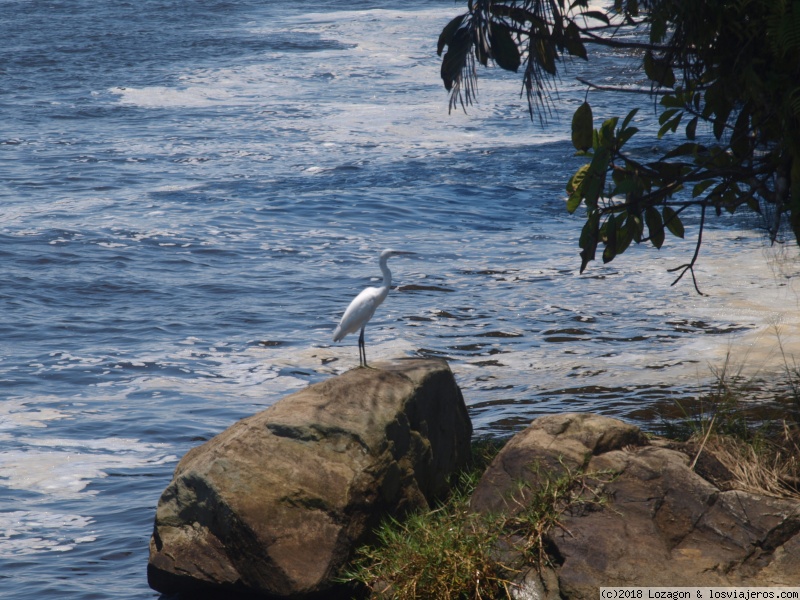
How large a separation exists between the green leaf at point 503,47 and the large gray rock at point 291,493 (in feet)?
6.15

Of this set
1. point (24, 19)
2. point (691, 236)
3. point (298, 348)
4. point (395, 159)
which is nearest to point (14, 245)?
point (298, 348)

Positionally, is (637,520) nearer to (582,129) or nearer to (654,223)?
(654,223)

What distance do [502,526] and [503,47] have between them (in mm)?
2309

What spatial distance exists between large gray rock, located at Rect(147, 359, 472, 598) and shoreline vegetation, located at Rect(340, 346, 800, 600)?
166 millimetres

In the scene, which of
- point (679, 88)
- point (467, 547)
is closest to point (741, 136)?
point (679, 88)

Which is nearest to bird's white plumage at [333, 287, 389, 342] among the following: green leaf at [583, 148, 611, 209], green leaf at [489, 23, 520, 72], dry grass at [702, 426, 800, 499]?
green leaf at [583, 148, 611, 209]

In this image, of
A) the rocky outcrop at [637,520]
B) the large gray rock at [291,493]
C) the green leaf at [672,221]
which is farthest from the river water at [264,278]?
the rocky outcrop at [637,520]

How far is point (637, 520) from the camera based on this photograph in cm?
473

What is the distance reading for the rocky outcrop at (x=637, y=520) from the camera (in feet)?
14.6

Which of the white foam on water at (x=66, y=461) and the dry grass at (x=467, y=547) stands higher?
the dry grass at (x=467, y=547)

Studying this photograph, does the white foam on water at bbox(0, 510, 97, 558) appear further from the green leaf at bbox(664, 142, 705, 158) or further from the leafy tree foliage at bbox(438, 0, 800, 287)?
the green leaf at bbox(664, 142, 705, 158)

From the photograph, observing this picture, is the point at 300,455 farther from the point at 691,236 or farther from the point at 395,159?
the point at 395,159

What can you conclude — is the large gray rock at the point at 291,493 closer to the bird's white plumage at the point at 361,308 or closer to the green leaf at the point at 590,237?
the bird's white plumage at the point at 361,308

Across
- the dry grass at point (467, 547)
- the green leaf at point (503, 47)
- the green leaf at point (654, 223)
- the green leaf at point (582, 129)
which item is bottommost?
the dry grass at point (467, 547)
